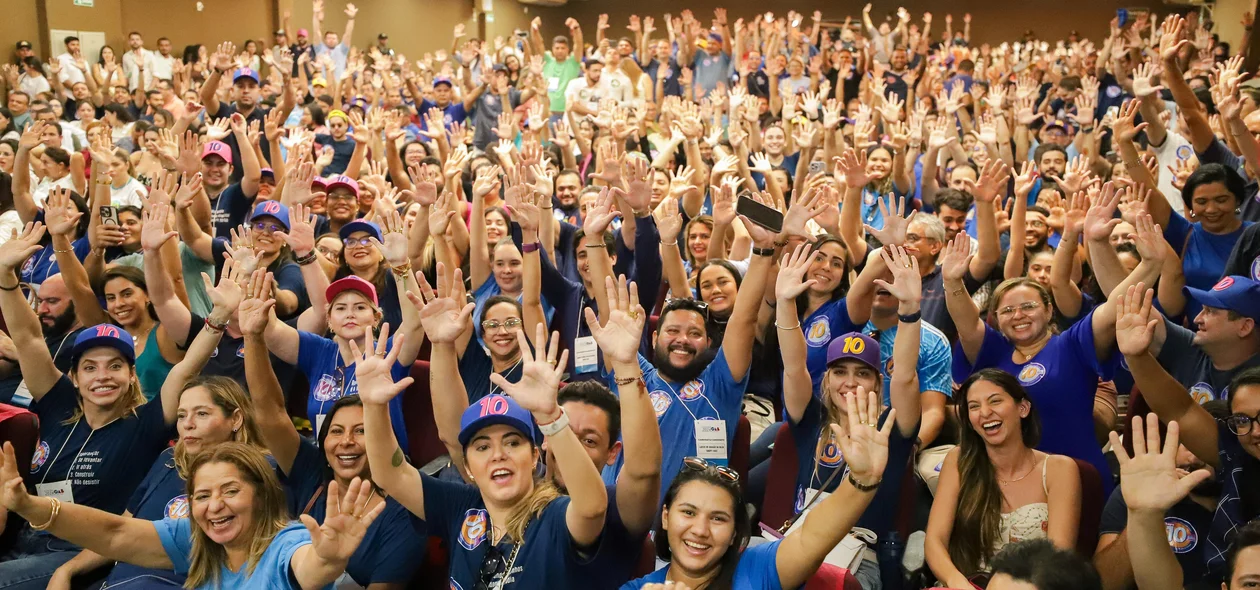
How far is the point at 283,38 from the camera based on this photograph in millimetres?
11578

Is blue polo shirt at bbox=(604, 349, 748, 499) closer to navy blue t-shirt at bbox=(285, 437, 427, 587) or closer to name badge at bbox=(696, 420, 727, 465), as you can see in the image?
name badge at bbox=(696, 420, 727, 465)

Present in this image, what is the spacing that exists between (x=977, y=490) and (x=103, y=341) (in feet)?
8.61

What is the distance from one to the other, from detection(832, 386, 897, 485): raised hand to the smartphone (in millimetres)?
999

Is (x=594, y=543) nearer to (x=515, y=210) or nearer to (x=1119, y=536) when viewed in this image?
(x=1119, y=536)

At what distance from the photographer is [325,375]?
344 centimetres

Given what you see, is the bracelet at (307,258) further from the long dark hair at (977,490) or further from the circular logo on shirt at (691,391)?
the long dark hair at (977,490)

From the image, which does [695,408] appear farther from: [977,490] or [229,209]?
[229,209]

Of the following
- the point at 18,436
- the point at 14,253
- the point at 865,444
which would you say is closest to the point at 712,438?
the point at 865,444

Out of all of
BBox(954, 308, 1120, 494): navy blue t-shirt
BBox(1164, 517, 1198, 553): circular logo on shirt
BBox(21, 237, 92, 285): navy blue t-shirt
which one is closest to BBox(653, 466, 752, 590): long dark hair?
BBox(1164, 517, 1198, 553): circular logo on shirt

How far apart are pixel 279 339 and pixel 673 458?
4.79 feet

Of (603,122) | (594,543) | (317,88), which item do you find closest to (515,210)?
(594,543)

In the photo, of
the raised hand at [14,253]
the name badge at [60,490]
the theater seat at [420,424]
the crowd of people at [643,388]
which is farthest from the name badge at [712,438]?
the raised hand at [14,253]

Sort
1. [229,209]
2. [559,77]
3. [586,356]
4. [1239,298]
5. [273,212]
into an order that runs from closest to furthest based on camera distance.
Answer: [1239,298] → [586,356] → [273,212] → [229,209] → [559,77]

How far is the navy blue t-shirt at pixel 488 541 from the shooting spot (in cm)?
217
